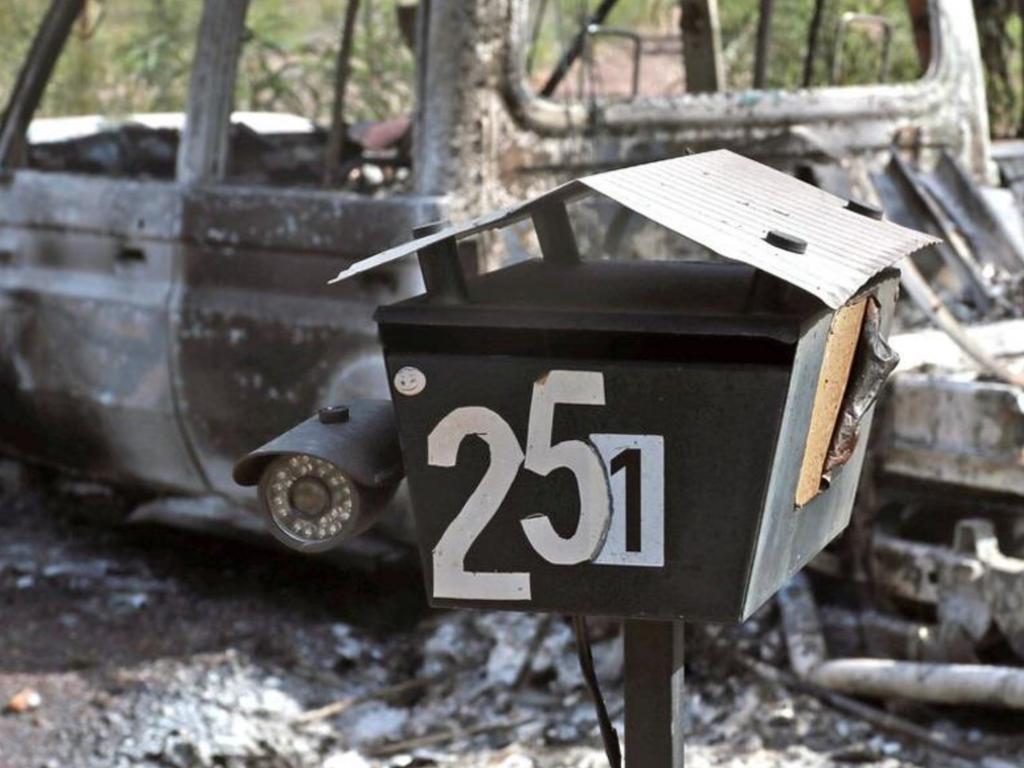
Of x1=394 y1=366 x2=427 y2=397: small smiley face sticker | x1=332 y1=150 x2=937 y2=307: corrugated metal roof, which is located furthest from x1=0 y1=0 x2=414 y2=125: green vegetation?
x1=394 y1=366 x2=427 y2=397: small smiley face sticker

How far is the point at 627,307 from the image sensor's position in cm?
217

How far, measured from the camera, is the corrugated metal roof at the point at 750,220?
2.01 meters

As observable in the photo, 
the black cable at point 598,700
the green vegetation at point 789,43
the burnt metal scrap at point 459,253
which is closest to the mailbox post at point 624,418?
the black cable at point 598,700

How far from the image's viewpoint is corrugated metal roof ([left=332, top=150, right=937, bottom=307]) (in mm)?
2008

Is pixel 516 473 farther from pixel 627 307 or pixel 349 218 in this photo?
pixel 349 218

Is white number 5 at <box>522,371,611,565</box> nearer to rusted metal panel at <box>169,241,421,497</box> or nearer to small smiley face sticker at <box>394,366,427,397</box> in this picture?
small smiley face sticker at <box>394,366,427,397</box>

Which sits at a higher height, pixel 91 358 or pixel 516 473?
pixel 516 473

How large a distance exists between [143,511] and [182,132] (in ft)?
4.16

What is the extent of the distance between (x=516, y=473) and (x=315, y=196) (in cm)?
277

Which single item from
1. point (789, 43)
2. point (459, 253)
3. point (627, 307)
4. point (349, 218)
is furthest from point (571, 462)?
point (789, 43)

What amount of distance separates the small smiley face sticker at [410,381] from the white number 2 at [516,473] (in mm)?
47


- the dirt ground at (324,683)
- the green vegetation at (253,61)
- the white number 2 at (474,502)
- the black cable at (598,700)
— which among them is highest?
the green vegetation at (253,61)

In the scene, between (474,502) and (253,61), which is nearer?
(474,502)

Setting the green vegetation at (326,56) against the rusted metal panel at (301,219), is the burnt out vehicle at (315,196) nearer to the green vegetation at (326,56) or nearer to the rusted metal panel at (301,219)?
the rusted metal panel at (301,219)
